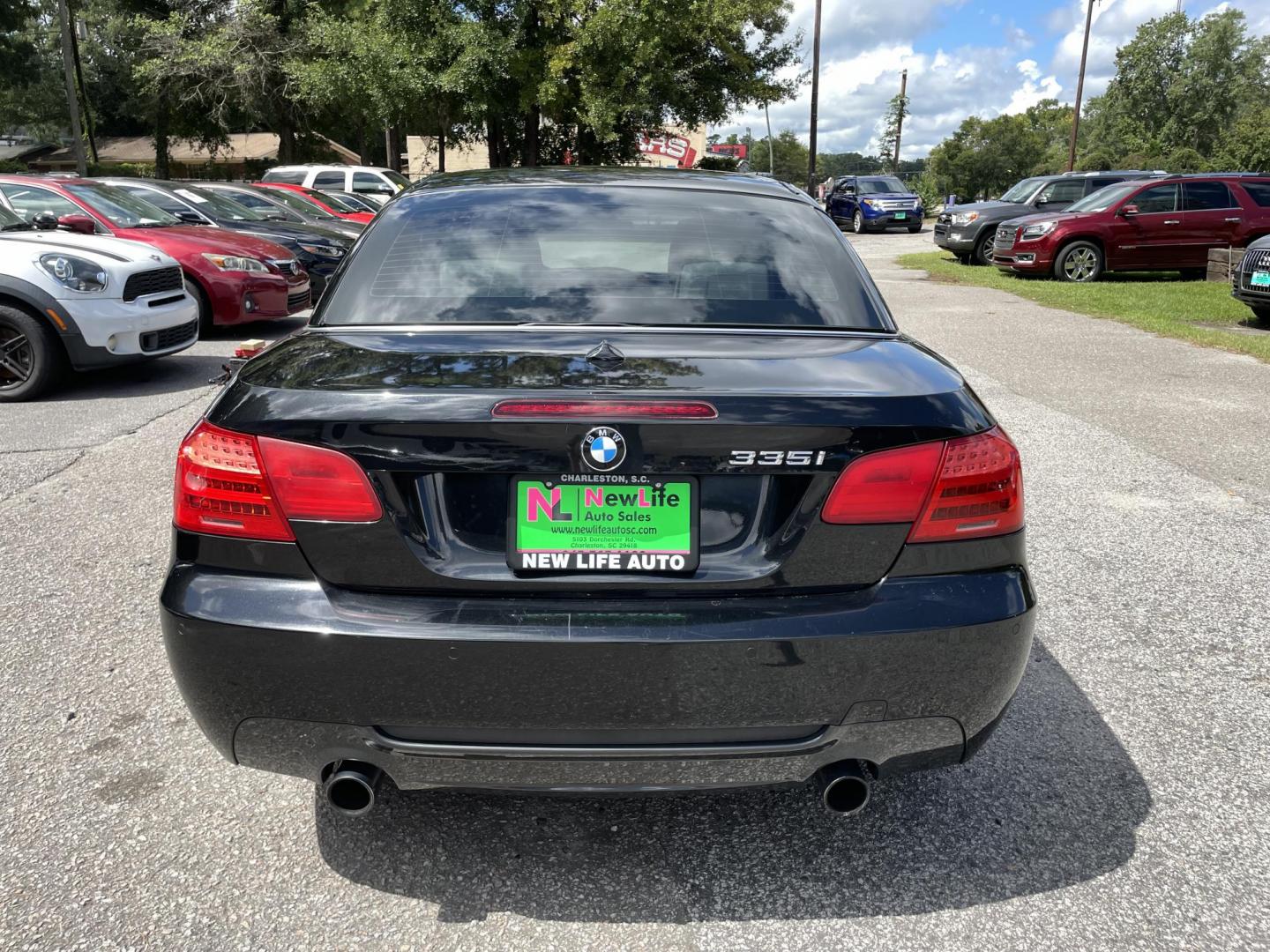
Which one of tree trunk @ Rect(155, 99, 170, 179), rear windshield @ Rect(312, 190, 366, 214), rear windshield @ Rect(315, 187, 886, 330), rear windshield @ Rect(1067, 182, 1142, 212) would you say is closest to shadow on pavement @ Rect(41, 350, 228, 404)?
rear windshield @ Rect(315, 187, 886, 330)

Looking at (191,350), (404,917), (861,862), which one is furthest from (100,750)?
(191,350)

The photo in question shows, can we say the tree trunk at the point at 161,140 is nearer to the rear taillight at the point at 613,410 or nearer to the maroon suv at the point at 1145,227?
the maroon suv at the point at 1145,227

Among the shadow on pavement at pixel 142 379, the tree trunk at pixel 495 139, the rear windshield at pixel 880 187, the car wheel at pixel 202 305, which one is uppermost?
the tree trunk at pixel 495 139

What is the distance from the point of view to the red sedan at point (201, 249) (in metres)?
10.1

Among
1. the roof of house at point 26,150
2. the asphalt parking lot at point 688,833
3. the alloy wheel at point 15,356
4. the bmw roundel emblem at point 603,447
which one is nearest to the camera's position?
the bmw roundel emblem at point 603,447

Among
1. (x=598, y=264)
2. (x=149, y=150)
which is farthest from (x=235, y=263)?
(x=149, y=150)

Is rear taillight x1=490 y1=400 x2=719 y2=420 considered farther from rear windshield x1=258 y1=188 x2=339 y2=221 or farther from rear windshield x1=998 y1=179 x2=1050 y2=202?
rear windshield x1=998 y1=179 x2=1050 y2=202

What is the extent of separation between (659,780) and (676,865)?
471mm

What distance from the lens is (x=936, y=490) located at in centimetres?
213

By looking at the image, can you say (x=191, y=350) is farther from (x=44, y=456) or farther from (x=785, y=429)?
(x=785, y=429)

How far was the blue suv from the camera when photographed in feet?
106

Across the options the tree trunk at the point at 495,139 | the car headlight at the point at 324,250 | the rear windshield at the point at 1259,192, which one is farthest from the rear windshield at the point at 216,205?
the tree trunk at the point at 495,139

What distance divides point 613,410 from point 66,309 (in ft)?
23.4

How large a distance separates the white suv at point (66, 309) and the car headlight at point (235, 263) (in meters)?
2.04
